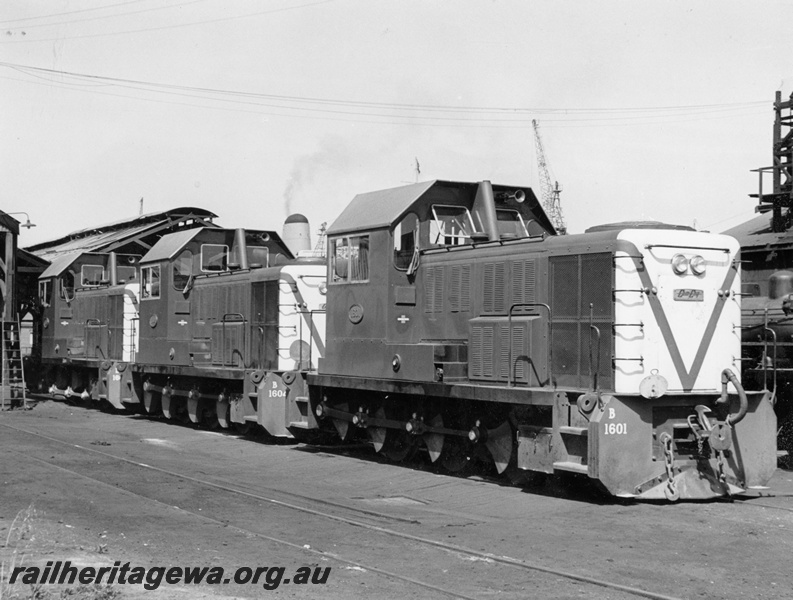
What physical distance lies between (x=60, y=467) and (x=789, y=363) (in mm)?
10384

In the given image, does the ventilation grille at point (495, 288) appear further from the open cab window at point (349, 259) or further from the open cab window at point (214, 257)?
the open cab window at point (214, 257)

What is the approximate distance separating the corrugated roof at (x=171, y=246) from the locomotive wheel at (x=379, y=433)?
7949 millimetres

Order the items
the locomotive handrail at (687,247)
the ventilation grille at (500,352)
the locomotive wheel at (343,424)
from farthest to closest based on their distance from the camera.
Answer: the locomotive wheel at (343,424), the ventilation grille at (500,352), the locomotive handrail at (687,247)

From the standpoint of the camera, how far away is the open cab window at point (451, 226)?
44.9 feet

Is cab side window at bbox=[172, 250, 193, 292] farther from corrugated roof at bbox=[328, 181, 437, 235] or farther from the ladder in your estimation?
the ladder

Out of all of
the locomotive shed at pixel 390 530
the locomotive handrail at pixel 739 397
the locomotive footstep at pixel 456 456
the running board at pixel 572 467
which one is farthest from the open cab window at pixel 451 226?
the locomotive handrail at pixel 739 397

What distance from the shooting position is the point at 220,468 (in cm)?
1378

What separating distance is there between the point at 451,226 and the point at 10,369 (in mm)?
17193

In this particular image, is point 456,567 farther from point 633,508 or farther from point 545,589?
point 633,508

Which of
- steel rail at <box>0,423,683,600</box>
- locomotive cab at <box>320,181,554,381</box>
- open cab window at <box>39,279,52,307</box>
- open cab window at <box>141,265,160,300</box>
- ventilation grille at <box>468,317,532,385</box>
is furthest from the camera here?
open cab window at <box>39,279,52,307</box>

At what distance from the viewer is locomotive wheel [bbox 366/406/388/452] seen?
14.2 meters

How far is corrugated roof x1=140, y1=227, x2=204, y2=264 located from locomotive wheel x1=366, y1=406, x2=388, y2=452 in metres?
7.95

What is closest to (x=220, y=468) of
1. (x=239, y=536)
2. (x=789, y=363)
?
(x=239, y=536)

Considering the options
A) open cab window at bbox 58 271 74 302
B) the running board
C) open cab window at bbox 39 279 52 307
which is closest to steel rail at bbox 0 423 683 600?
the running board
